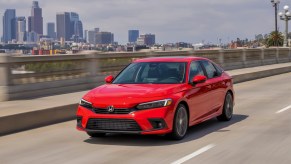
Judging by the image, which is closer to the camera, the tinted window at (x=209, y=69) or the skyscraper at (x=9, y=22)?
the tinted window at (x=209, y=69)

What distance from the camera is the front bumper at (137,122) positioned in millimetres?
8602

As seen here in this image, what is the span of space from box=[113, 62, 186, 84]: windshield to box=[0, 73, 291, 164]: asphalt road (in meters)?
1.03

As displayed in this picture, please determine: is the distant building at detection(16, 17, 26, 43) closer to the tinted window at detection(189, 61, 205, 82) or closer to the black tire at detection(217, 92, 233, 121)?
the black tire at detection(217, 92, 233, 121)

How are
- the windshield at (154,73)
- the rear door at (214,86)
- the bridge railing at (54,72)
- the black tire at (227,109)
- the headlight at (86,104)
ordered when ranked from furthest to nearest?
the bridge railing at (54,72)
the black tire at (227,109)
the rear door at (214,86)
the windshield at (154,73)
the headlight at (86,104)

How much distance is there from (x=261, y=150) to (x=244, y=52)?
81.2 feet

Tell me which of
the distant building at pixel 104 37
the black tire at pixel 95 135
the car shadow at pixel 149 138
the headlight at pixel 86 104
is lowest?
the car shadow at pixel 149 138

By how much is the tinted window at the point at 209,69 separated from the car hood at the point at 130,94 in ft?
5.44

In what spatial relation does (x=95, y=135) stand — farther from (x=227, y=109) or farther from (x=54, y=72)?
(x=54, y=72)

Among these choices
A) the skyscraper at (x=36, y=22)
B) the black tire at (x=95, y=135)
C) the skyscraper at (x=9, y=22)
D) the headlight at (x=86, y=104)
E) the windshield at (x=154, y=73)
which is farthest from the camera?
the skyscraper at (x=36, y=22)

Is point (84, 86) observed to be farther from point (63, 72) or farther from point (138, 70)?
point (138, 70)

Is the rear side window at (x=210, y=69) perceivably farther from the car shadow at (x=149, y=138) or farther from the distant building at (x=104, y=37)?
the distant building at (x=104, y=37)

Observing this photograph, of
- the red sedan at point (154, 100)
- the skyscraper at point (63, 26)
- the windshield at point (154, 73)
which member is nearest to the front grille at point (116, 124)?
the red sedan at point (154, 100)

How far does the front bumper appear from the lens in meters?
8.60

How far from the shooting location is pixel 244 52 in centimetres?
3253
